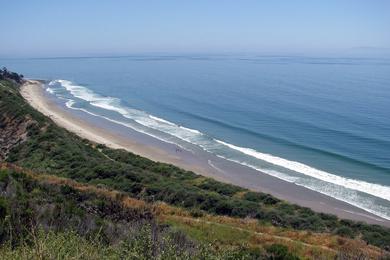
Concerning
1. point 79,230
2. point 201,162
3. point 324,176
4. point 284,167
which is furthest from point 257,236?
point 201,162

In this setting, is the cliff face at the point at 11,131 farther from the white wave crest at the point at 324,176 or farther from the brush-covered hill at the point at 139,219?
the white wave crest at the point at 324,176

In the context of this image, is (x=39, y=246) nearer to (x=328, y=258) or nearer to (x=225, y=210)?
(x=328, y=258)

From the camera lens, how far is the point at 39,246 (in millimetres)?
6730

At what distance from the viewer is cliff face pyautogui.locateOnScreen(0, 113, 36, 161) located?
137ft

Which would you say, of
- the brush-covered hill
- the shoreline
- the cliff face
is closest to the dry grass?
the brush-covered hill

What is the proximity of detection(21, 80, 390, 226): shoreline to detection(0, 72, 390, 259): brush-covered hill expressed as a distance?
5.15m

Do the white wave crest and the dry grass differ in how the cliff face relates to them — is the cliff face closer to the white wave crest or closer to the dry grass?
the white wave crest

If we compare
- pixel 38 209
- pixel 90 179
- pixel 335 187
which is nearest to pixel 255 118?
pixel 335 187

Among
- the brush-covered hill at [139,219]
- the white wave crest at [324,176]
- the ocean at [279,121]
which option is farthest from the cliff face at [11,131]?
the white wave crest at [324,176]

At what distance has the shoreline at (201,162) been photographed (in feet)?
113

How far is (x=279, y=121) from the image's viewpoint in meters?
62.5

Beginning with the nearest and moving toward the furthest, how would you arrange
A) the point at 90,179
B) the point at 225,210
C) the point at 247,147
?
the point at 225,210 → the point at 90,179 → the point at 247,147

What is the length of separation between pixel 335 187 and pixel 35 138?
25.1 metres

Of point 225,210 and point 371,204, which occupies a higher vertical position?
point 225,210
